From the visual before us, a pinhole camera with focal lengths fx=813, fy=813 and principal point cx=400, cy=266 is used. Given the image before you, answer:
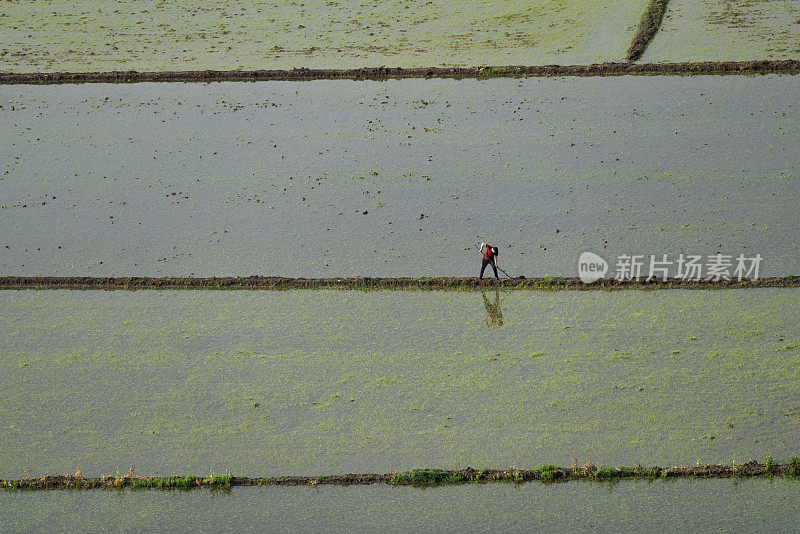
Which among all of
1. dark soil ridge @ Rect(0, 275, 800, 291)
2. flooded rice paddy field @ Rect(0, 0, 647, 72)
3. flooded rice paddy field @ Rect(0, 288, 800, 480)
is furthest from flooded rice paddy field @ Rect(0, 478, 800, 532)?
flooded rice paddy field @ Rect(0, 0, 647, 72)

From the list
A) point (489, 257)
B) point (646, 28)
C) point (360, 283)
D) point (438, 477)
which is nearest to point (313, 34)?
point (646, 28)

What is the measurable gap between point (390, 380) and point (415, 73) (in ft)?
24.9

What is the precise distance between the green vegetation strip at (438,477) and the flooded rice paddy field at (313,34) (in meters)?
8.91

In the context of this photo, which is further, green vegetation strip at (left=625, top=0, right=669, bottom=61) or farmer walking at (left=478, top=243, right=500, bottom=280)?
green vegetation strip at (left=625, top=0, right=669, bottom=61)

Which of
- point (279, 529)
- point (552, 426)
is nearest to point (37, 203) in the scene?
point (279, 529)

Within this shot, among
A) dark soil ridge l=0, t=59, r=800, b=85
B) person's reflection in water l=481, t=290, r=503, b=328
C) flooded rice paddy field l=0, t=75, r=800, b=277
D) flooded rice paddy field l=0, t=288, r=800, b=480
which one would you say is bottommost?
flooded rice paddy field l=0, t=288, r=800, b=480

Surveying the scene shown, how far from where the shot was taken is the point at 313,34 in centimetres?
1592

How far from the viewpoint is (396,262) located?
962 cm

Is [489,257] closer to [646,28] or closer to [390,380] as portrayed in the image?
[390,380]

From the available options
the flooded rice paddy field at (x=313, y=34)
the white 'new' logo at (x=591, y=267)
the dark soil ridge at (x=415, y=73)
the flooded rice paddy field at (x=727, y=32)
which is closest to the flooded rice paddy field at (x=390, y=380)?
the white 'new' logo at (x=591, y=267)

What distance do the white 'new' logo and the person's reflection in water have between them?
987 mm

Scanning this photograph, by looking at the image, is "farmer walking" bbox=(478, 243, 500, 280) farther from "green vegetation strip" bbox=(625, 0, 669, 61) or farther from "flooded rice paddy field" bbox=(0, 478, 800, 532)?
"green vegetation strip" bbox=(625, 0, 669, 61)

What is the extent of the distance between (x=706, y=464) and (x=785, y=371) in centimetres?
148

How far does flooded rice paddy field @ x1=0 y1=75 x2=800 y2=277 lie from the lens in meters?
9.77
